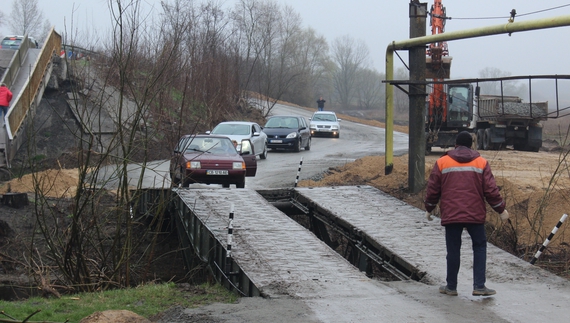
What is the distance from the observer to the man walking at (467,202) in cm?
745

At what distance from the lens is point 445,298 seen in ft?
24.9

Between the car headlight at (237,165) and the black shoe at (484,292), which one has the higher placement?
the car headlight at (237,165)

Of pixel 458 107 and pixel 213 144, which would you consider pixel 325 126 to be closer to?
pixel 458 107

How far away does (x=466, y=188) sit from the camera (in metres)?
7.48

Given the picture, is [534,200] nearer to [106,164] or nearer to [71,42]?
[106,164]

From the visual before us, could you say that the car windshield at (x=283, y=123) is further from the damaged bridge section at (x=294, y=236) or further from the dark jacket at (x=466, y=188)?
the dark jacket at (x=466, y=188)

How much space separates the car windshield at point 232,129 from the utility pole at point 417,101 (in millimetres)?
11209

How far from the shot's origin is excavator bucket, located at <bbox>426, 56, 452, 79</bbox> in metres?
26.2

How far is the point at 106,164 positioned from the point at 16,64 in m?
22.1

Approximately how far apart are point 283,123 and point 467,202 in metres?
25.2

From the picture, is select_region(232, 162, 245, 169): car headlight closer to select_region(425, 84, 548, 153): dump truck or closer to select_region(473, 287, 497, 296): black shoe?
select_region(473, 287, 497, 296): black shoe

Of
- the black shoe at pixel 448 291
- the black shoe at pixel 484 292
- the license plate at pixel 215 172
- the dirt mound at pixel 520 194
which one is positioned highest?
the license plate at pixel 215 172

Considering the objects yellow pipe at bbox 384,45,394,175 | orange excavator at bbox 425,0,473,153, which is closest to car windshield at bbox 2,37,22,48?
orange excavator at bbox 425,0,473,153

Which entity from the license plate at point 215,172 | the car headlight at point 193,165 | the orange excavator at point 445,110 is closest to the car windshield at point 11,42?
the orange excavator at point 445,110
